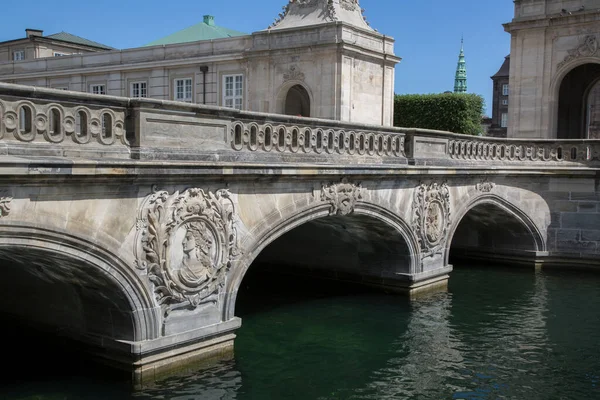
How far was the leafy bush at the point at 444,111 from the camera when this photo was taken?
103ft

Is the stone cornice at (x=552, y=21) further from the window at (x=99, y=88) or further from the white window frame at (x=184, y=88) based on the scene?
the window at (x=99, y=88)

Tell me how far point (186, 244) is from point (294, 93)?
16.8 meters

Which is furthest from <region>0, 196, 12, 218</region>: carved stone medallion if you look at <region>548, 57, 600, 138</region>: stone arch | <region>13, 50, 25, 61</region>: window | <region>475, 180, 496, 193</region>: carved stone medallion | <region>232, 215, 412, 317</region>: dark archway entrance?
<region>13, 50, 25, 61</region>: window

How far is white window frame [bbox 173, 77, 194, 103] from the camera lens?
25625 mm

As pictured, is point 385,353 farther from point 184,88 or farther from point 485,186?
point 184,88

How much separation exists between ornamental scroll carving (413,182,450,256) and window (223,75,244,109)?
1119 centimetres

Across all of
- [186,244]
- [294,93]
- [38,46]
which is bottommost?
[186,244]

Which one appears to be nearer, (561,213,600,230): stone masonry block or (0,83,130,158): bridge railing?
(0,83,130,158): bridge railing

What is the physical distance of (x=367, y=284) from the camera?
Result: 53.6 feet

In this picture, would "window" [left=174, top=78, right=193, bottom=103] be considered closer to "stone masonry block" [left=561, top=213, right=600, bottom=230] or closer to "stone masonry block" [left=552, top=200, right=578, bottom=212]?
"stone masonry block" [left=552, top=200, right=578, bottom=212]

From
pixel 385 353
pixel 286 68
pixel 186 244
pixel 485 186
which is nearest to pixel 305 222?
pixel 385 353

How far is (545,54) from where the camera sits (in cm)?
2183

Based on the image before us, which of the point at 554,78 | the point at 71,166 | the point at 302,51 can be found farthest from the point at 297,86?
the point at 71,166

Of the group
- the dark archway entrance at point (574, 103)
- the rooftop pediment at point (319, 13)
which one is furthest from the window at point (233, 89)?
the dark archway entrance at point (574, 103)
